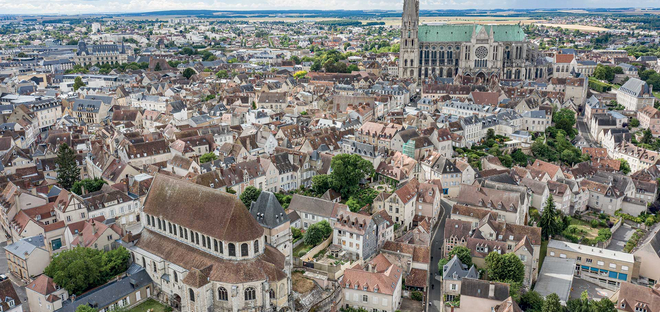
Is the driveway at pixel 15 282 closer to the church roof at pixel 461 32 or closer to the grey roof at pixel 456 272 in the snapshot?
the grey roof at pixel 456 272

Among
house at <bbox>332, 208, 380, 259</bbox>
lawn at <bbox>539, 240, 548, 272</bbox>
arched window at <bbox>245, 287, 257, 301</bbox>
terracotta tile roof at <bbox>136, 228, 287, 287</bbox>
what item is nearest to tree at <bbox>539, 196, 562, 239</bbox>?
lawn at <bbox>539, 240, 548, 272</bbox>

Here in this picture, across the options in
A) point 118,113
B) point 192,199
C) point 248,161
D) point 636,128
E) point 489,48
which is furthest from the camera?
point 489,48

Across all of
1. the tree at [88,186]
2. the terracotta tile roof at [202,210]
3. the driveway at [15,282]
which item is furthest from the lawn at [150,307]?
the tree at [88,186]

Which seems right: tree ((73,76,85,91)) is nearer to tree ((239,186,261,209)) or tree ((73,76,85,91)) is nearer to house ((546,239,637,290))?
tree ((239,186,261,209))

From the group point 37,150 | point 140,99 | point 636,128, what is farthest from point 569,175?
point 140,99

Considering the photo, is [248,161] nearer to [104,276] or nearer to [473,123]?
[104,276]

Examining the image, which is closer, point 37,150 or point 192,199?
point 192,199

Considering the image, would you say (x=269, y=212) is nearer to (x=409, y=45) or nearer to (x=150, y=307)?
(x=150, y=307)
